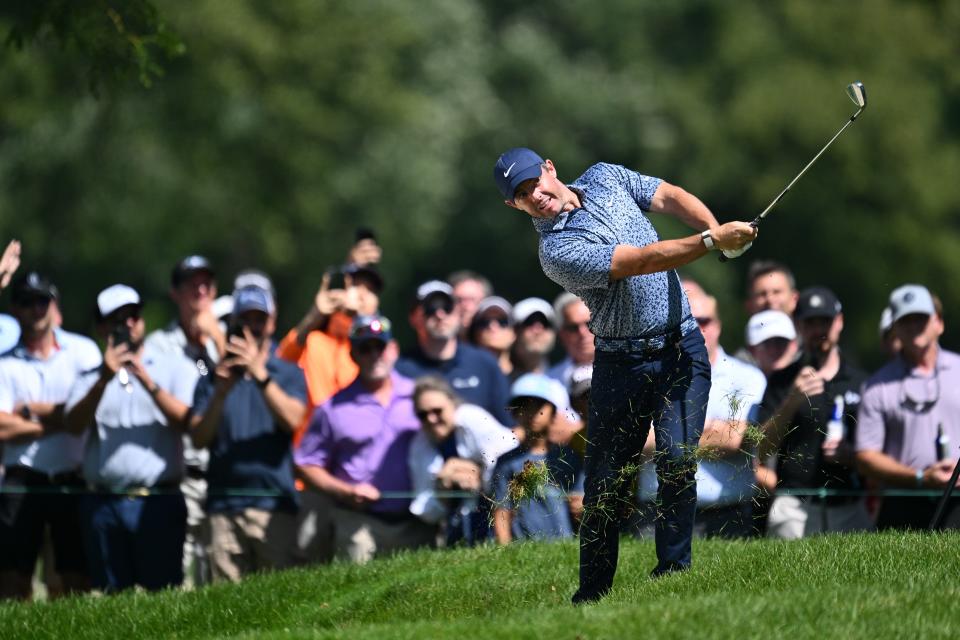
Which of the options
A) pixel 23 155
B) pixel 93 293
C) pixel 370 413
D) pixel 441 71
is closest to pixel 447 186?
pixel 441 71

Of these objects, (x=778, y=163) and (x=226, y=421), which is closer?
(x=226, y=421)

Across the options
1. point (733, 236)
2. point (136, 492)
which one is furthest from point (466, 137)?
point (733, 236)

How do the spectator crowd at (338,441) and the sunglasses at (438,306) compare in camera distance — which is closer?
the spectator crowd at (338,441)

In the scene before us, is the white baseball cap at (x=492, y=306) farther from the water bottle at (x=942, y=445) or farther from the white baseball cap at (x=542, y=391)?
the water bottle at (x=942, y=445)

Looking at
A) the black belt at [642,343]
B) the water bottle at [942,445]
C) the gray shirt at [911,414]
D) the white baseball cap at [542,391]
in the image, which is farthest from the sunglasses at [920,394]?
the black belt at [642,343]

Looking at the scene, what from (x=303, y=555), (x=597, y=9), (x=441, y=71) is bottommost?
(x=303, y=555)

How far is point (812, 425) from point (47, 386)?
5776 mm

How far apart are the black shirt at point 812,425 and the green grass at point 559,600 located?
1158 mm

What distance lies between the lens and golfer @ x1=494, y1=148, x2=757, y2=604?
9.62m

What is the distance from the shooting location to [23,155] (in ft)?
119

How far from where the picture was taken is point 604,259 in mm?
9344

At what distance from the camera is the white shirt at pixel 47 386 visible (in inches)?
530

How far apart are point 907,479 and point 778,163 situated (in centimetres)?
3790

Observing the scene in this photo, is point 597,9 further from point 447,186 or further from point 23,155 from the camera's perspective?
point 23,155
